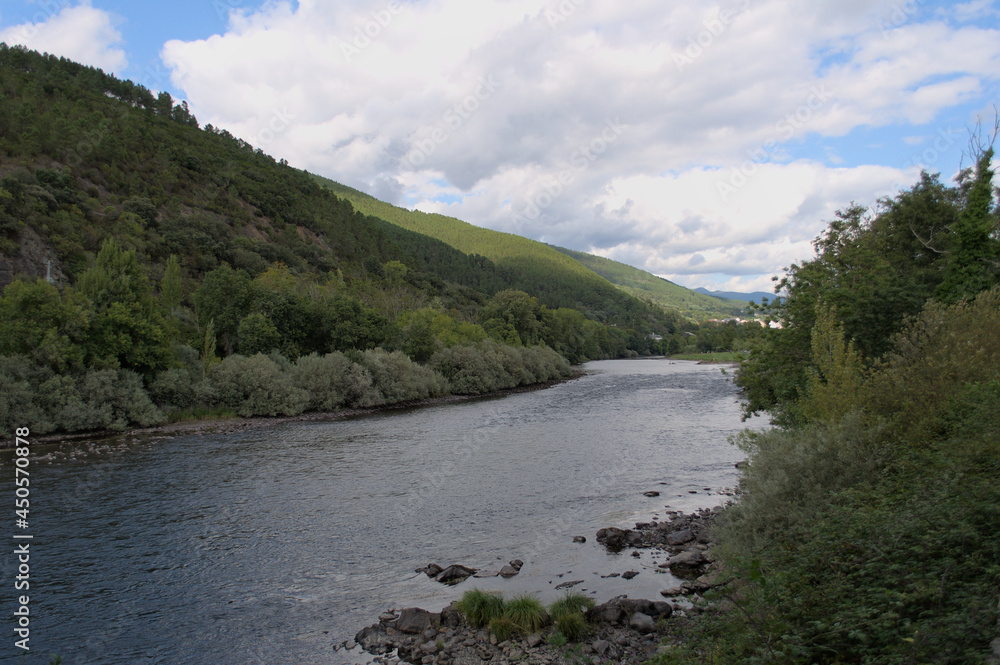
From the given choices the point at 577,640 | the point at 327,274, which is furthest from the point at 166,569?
the point at 327,274

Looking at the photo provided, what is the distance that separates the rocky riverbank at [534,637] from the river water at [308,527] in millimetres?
729

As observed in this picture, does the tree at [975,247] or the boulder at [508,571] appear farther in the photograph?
the tree at [975,247]

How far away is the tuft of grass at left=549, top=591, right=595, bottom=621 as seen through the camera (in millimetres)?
11508

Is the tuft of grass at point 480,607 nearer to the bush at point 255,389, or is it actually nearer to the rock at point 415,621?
the rock at point 415,621

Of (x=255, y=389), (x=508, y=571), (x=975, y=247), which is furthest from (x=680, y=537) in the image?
(x=255, y=389)

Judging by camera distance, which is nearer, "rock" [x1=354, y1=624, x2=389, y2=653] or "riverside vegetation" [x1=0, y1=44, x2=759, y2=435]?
"rock" [x1=354, y1=624, x2=389, y2=653]

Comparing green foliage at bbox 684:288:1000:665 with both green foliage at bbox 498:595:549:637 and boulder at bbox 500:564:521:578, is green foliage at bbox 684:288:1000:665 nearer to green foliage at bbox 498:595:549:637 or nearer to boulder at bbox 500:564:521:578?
green foliage at bbox 498:595:549:637

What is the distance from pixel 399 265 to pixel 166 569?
108043 millimetres

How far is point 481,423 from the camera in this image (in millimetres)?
41844

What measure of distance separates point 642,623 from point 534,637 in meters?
2.23

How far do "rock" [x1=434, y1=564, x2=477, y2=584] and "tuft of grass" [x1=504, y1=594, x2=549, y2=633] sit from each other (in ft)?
9.14

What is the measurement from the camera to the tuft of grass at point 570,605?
11508 millimetres

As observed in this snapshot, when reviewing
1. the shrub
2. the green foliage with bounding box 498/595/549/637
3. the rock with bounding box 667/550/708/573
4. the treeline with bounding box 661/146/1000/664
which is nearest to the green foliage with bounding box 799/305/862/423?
the treeline with bounding box 661/146/1000/664

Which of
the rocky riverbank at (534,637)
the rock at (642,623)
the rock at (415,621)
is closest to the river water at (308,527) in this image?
the rocky riverbank at (534,637)
